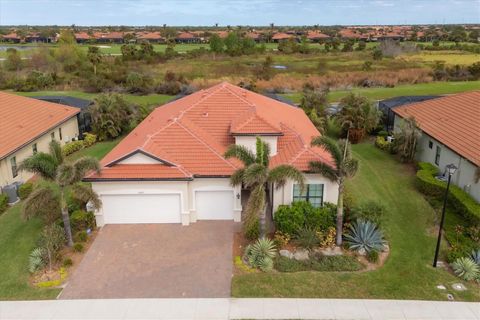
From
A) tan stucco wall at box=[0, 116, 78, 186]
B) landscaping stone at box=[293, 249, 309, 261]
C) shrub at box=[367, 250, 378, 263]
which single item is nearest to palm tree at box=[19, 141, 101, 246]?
tan stucco wall at box=[0, 116, 78, 186]

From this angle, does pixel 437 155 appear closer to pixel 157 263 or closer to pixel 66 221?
pixel 157 263

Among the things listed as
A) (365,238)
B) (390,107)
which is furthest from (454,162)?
(390,107)

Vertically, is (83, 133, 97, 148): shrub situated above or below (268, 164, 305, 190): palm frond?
below

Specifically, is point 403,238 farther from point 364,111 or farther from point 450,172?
point 364,111

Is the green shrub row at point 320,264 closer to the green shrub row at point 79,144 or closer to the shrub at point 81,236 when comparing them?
the shrub at point 81,236

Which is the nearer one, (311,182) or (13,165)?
(311,182)

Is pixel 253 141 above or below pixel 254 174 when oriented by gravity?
below

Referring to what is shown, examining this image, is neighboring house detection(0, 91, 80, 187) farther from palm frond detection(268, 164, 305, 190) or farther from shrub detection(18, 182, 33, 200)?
palm frond detection(268, 164, 305, 190)
